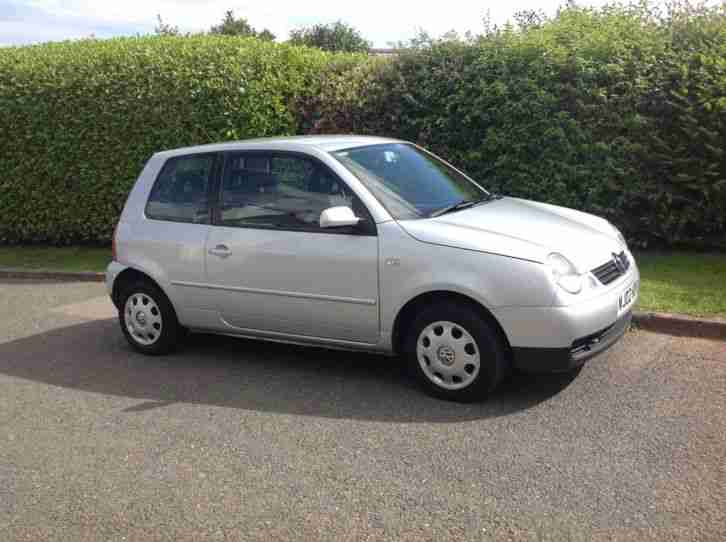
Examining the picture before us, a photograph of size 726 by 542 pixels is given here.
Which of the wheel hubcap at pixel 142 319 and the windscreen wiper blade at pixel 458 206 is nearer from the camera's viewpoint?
the windscreen wiper blade at pixel 458 206

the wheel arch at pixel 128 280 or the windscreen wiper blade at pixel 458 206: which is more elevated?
the windscreen wiper blade at pixel 458 206

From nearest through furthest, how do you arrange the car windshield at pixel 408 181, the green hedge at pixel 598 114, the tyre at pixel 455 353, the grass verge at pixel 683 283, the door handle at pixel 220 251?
the tyre at pixel 455 353
the car windshield at pixel 408 181
the door handle at pixel 220 251
the grass verge at pixel 683 283
the green hedge at pixel 598 114

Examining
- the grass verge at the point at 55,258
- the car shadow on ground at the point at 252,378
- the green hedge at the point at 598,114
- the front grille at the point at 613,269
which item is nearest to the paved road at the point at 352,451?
Answer: the car shadow on ground at the point at 252,378

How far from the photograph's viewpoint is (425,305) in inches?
210

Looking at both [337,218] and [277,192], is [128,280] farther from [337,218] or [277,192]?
[337,218]

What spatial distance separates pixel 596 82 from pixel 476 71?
4.56ft

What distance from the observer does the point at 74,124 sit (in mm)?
11945

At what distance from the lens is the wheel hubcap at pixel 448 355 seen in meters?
5.19

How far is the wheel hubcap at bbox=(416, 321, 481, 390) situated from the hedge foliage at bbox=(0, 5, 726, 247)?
4627 mm

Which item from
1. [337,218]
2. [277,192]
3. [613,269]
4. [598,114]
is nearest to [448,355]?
[337,218]

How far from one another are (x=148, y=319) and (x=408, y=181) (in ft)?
8.13

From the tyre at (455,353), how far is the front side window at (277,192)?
0.98 meters

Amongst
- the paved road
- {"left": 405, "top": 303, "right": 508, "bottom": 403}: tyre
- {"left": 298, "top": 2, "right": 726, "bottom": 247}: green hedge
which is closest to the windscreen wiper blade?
{"left": 405, "top": 303, "right": 508, "bottom": 403}: tyre

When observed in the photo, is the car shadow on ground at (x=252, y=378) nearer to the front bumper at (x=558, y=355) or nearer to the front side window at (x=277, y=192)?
the front bumper at (x=558, y=355)
